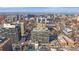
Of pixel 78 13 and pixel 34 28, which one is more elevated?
pixel 78 13

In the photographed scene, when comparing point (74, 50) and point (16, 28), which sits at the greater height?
point (16, 28)

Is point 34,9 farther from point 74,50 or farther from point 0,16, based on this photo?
point 74,50

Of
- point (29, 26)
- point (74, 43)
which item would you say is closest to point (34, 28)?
point (29, 26)
